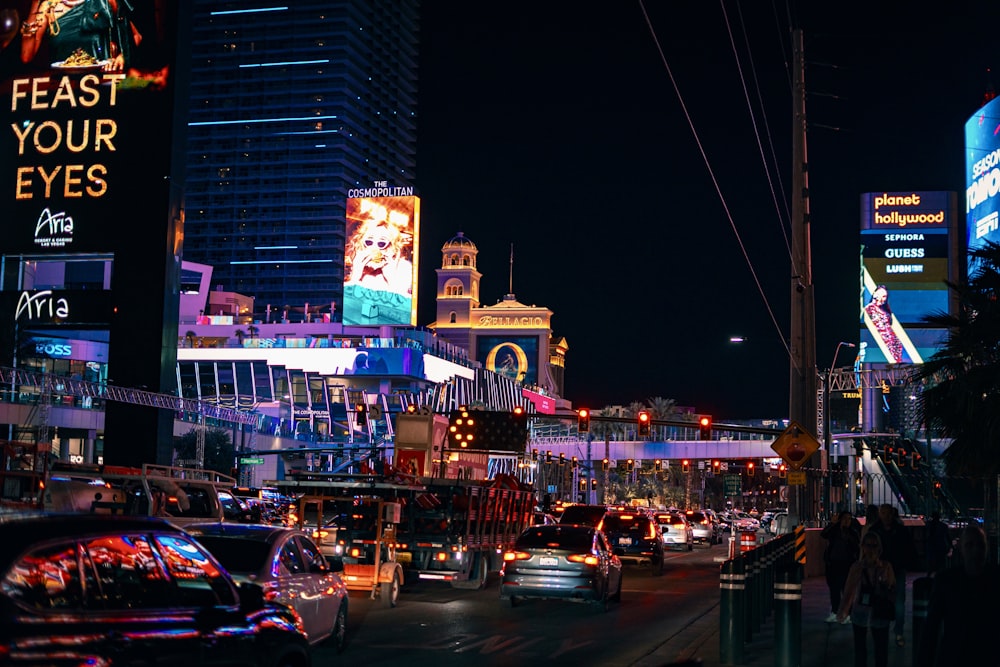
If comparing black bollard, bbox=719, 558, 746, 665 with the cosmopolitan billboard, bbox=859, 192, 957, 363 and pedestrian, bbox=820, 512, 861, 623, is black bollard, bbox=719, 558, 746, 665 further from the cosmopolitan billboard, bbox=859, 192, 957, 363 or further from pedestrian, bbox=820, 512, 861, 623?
the cosmopolitan billboard, bbox=859, 192, 957, 363

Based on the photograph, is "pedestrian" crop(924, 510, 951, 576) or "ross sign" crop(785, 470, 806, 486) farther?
"ross sign" crop(785, 470, 806, 486)

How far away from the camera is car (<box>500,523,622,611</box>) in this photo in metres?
21.2

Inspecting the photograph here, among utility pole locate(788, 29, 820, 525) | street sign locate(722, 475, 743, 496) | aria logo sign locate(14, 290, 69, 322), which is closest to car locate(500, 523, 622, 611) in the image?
utility pole locate(788, 29, 820, 525)

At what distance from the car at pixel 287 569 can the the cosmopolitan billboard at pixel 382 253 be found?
398ft

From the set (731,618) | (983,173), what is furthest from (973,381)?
(983,173)

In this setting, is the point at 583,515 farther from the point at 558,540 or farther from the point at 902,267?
the point at 902,267

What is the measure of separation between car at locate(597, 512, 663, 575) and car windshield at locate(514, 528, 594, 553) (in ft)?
39.2

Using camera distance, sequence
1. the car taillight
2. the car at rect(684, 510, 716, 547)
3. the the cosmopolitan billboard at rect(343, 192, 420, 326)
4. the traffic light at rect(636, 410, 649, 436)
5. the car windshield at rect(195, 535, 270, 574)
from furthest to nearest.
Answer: the the cosmopolitan billboard at rect(343, 192, 420, 326), the car at rect(684, 510, 716, 547), the traffic light at rect(636, 410, 649, 436), the car taillight, the car windshield at rect(195, 535, 270, 574)

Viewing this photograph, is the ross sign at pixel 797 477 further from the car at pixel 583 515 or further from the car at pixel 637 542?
the car at pixel 583 515

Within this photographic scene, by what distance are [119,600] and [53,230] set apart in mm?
44158

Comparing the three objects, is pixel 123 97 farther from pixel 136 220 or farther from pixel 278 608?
pixel 278 608

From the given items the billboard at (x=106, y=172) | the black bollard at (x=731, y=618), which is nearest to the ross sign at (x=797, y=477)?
the black bollard at (x=731, y=618)

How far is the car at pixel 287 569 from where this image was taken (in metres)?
12.8

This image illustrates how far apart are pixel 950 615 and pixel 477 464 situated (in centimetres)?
3592
